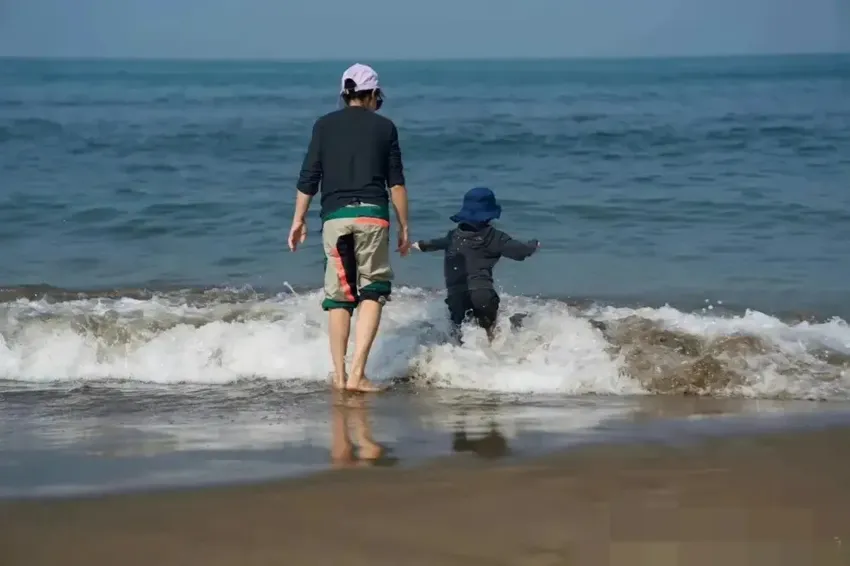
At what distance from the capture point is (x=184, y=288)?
955 cm

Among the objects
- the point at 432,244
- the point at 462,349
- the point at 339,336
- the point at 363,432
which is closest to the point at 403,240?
the point at 339,336

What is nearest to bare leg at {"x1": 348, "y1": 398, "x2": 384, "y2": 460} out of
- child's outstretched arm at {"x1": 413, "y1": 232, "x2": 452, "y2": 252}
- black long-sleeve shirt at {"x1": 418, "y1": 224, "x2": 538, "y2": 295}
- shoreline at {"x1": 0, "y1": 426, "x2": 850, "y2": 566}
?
shoreline at {"x1": 0, "y1": 426, "x2": 850, "y2": 566}

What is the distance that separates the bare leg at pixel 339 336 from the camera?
593 cm

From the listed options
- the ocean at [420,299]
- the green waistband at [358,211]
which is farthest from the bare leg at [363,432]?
the green waistband at [358,211]

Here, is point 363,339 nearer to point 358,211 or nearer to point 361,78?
point 358,211

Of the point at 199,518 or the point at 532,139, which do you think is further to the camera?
the point at 532,139

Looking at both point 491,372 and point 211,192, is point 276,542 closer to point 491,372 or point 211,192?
point 491,372

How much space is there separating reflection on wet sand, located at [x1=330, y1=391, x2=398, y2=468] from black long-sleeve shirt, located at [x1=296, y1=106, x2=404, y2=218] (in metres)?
1.04

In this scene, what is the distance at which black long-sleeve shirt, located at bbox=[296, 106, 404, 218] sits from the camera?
571 cm

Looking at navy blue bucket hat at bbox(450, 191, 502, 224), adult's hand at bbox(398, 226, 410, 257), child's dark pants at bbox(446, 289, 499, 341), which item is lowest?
child's dark pants at bbox(446, 289, 499, 341)

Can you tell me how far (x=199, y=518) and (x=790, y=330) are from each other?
518 centimetres

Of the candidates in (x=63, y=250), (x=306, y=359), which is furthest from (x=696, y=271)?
(x=63, y=250)

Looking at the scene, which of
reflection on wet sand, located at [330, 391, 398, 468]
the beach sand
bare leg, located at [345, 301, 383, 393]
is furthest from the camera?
bare leg, located at [345, 301, 383, 393]

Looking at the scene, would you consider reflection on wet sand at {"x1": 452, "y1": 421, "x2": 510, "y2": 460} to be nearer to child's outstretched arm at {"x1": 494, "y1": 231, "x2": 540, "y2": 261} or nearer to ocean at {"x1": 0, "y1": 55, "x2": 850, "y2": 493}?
ocean at {"x1": 0, "y1": 55, "x2": 850, "y2": 493}
